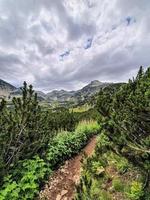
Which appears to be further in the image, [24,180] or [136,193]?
[24,180]

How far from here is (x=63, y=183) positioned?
875 cm

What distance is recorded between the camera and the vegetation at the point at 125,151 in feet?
19.7

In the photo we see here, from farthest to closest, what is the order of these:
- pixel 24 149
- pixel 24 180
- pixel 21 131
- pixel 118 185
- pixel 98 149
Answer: pixel 98 149, pixel 24 149, pixel 21 131, pixel 24 180, pixel 118 185


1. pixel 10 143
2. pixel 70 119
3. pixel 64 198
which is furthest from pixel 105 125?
pixel 70 119

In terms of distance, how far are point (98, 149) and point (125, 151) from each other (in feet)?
9.23

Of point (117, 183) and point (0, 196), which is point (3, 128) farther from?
point (117, 183)

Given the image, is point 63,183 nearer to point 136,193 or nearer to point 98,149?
point 98,149

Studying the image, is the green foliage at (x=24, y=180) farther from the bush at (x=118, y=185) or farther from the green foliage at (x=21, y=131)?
the bush at (x=118, y=185)

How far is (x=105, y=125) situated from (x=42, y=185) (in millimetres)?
3002

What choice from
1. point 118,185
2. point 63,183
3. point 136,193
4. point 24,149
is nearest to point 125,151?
point 118,185

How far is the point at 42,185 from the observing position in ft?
27.4

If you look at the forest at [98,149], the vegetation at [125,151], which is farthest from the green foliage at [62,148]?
the vegetation at [125,151]

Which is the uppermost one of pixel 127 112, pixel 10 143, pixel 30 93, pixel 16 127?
pixel 30 93

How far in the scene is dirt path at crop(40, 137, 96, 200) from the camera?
25.7ft
